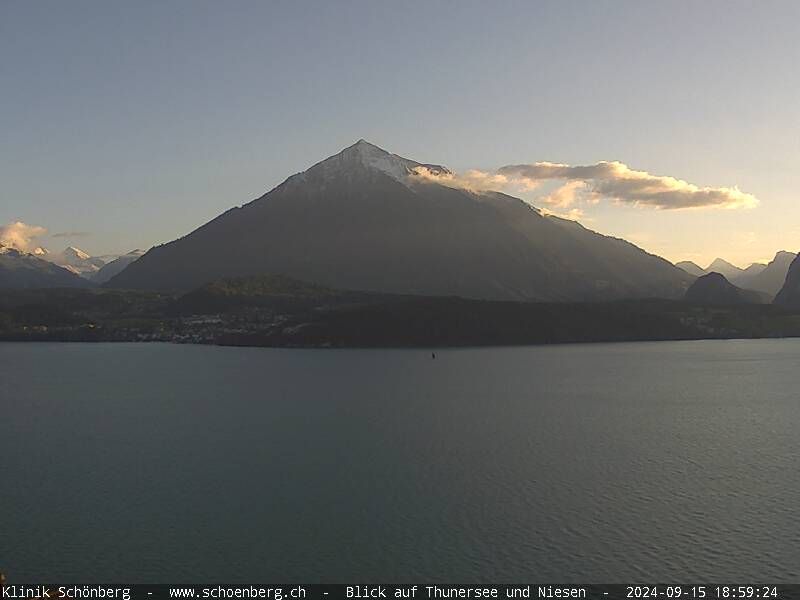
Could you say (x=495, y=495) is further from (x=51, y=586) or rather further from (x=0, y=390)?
(x=0, y=390)

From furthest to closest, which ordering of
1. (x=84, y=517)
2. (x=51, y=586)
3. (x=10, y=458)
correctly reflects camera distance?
(x=10, y=458), (x=84, y=517), (x=51, y=586)

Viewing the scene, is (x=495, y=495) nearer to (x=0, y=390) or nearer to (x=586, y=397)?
(x=586, y=397)

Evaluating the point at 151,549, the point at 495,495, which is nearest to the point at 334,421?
the point at 495,495

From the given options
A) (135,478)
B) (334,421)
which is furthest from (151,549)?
(334,421)

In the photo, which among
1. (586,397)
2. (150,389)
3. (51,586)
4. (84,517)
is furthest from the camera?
(150,389)

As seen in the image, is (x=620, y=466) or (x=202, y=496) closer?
(x=202, y=496)

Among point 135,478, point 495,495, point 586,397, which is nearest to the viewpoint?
point 495,495
